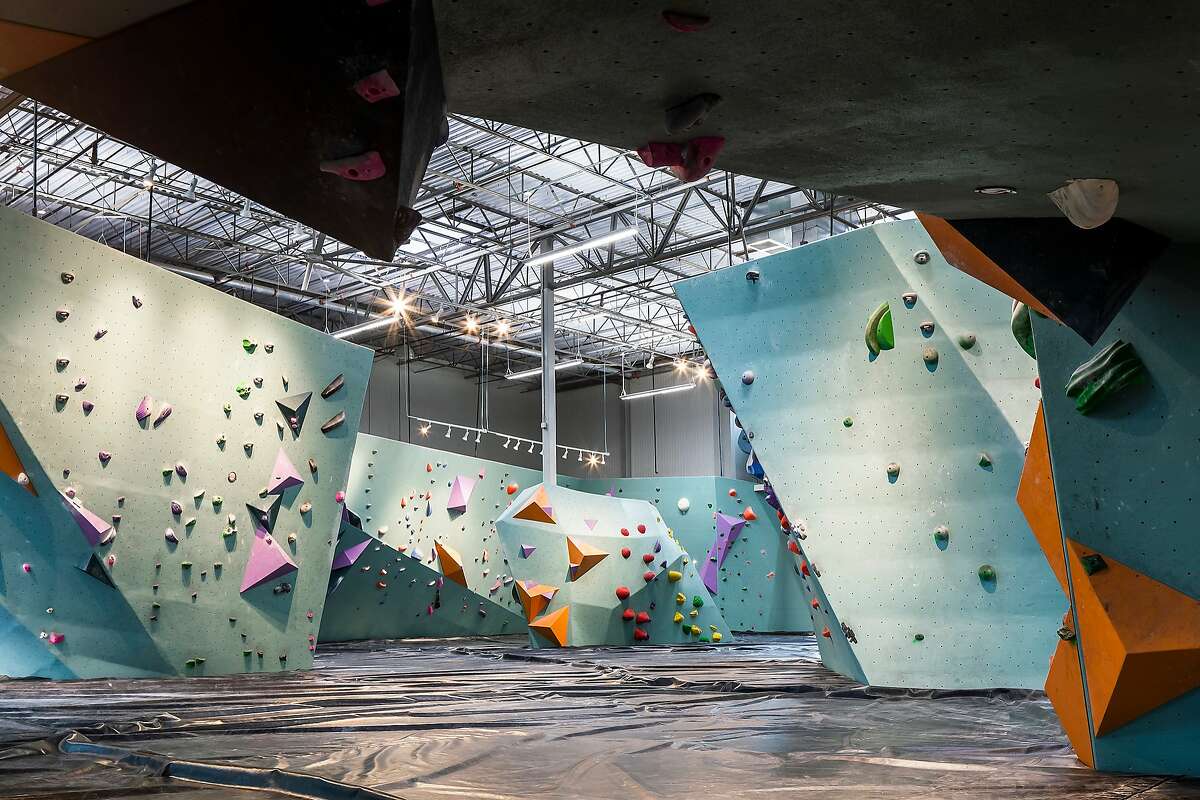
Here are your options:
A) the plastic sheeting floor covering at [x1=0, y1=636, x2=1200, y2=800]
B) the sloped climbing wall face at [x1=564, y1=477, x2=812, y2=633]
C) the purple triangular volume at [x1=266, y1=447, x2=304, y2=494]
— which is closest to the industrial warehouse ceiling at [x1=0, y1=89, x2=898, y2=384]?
the sloped climbing wall face at [x1=564, y1=477, x2=812, y2=633]

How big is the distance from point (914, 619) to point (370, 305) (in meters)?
15.3

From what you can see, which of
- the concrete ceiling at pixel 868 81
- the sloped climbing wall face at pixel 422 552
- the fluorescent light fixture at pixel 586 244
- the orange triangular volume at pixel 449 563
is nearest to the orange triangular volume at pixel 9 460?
the concrete ceiling at pixel 868 81

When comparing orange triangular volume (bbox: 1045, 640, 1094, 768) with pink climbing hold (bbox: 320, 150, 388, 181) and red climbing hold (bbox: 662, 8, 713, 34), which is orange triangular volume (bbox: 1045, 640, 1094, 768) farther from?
pink climbing hold (bbox: 320, 150, 388, 181)

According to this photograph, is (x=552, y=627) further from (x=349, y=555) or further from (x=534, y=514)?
(x=349, y=555)

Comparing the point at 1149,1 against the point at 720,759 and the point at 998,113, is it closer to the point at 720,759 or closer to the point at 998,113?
the point at 998,113

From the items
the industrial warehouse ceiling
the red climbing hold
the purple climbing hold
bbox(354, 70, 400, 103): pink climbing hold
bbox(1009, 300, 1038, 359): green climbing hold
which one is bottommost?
bbox(354, 70, 400, 103): pink climbing hold

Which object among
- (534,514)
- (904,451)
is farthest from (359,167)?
(534,514)

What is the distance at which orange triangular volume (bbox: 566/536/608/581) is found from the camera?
1107 cm

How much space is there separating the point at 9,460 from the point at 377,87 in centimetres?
581

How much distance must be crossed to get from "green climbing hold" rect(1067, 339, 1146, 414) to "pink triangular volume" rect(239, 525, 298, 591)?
6156 mm

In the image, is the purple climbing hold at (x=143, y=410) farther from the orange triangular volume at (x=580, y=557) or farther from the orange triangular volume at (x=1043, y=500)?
the orange triangular volume at (x=1043, y=500)

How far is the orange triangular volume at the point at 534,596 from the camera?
1092 cm

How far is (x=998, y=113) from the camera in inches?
91.8

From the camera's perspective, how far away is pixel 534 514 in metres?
11.2
